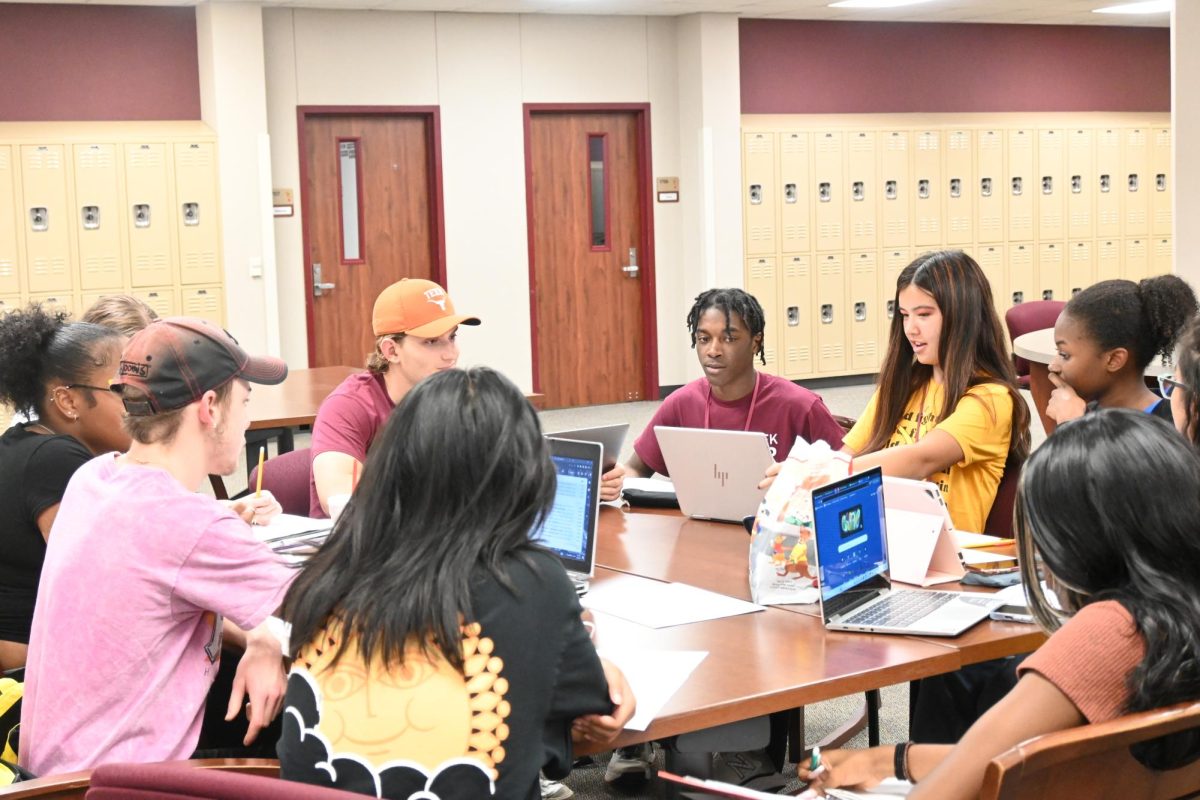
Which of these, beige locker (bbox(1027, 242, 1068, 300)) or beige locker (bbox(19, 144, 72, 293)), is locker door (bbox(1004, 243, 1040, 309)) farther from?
beige locker (bbox(19, 144, 72, 293))

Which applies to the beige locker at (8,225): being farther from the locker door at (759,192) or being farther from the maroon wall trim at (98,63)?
the locker door at (759,192)

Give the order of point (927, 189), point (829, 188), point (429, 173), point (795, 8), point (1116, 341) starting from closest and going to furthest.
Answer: point (1116, 341)
point (429, 173)
point (795, 8)
point (829, 188)
point (927, 189)

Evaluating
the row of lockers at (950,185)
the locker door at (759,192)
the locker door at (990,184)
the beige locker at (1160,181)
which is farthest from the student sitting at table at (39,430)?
the beige locker at (1160,181)

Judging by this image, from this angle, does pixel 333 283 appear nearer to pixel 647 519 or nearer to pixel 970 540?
pixel 647 519

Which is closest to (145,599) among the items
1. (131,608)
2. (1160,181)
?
(131,608)

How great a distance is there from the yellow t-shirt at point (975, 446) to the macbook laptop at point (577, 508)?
3.26ft

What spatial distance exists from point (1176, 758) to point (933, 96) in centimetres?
1017

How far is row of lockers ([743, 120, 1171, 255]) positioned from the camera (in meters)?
10.3

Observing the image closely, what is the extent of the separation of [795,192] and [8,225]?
218 inches

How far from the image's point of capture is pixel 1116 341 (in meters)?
3.35

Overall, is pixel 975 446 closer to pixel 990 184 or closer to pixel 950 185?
pixel 950 185

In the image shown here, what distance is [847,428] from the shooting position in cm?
461

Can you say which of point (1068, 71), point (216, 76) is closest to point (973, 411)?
point (216, 76)

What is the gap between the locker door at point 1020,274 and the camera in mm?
11383
